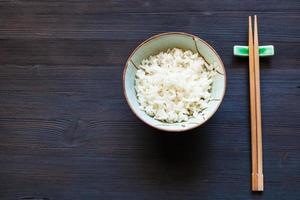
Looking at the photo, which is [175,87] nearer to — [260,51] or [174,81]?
[174,81]

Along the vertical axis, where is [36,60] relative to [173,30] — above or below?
below

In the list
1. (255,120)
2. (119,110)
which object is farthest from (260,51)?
(119,110)

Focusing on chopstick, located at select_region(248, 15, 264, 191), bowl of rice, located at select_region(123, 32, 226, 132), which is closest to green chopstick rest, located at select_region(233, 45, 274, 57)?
chopstick, located at select_region(248, 15, 264, 191)

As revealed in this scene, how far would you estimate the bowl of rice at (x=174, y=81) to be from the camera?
3.83 feet

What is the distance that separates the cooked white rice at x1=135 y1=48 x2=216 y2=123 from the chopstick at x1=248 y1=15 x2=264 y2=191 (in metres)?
0.15

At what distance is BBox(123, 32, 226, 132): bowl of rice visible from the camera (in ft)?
3.83

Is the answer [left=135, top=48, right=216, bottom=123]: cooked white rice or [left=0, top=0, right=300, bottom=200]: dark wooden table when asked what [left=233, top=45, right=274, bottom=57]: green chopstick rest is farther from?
[left=135, top=48, right=216, bottom=123]: cooked white rice

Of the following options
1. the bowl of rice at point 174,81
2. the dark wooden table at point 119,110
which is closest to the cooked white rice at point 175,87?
the bowl of rice at point 174,81

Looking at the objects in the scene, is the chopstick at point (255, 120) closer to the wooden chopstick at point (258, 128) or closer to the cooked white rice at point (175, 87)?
the wooden chopstick at point (258, 128)

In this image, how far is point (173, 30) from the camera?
133cm

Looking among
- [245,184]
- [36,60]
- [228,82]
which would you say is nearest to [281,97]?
[228,82]

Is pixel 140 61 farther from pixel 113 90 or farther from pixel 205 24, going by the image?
pixel 205 24

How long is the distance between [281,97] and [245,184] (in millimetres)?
292

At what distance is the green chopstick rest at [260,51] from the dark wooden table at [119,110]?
3cm
